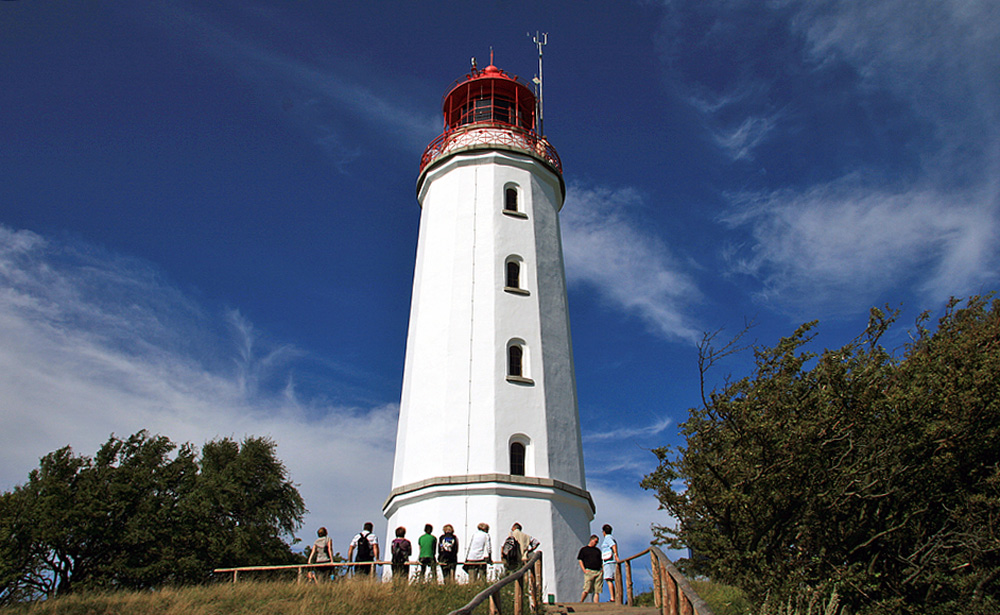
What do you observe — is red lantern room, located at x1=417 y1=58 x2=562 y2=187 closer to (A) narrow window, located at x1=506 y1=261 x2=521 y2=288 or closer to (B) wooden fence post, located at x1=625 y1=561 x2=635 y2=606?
(A) narrow window, located at x1=506 y1=261 x2=521 y2=288

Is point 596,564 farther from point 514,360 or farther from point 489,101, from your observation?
point 489,101

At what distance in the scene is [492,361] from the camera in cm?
1908

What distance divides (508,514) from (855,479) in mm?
7608

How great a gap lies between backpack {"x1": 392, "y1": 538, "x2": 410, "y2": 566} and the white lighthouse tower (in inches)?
106

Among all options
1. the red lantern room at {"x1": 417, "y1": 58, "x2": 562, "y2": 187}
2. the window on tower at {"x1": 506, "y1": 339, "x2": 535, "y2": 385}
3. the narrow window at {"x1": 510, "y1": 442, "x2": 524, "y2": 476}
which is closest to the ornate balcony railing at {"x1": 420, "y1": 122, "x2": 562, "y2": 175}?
the red lantern room at {"x1": 417, "y1": 58, "x2": 562, "y2": 187}

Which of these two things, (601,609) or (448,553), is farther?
(448,553)

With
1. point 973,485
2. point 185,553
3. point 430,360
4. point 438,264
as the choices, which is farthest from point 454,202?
point 185,553

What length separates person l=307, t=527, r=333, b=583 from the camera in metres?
14.4

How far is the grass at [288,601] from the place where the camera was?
11.5m

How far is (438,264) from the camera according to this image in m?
21.3

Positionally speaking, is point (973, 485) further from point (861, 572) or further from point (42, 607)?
point (42, 607)

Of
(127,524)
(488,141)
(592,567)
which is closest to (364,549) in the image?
(592,567)

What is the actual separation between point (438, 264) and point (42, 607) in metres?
12.6

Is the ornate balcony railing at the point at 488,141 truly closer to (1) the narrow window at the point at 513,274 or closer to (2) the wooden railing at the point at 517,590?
(1) the narrow window at the point at 513,274
